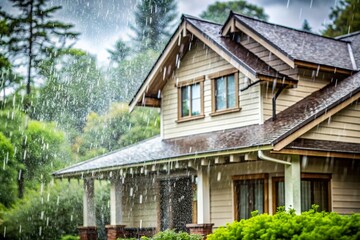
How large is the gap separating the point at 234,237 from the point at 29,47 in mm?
27711

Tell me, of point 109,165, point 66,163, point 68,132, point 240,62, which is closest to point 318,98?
point 240,62

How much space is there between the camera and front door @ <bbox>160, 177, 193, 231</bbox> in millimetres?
20172

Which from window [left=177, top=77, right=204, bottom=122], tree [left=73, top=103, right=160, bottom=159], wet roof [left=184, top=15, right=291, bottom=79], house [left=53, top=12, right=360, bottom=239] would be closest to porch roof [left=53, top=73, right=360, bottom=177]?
house [left=53, top=12, right=360, bottom=239]

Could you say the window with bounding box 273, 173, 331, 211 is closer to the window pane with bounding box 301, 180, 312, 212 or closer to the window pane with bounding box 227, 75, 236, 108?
the window pane with bounding box 301, 180, 312, 212

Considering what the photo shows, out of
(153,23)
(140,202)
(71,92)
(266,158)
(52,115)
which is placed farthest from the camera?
(153,23)

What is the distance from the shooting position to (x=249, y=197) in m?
17.5

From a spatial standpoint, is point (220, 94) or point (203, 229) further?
point (220, 94)

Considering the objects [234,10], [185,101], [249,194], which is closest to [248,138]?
[249,194]

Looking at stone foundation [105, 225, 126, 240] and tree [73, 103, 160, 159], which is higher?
tree [73, 103, 160, 159]

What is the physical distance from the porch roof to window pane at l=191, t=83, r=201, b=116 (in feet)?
2.60

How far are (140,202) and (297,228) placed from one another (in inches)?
487

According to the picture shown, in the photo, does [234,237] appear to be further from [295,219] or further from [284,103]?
[284,103]

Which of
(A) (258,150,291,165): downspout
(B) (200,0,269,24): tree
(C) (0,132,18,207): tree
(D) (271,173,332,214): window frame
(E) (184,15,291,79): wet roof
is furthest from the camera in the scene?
(B) (200,0,269,24): tree

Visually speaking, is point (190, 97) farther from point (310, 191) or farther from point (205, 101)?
point (310, 191)
